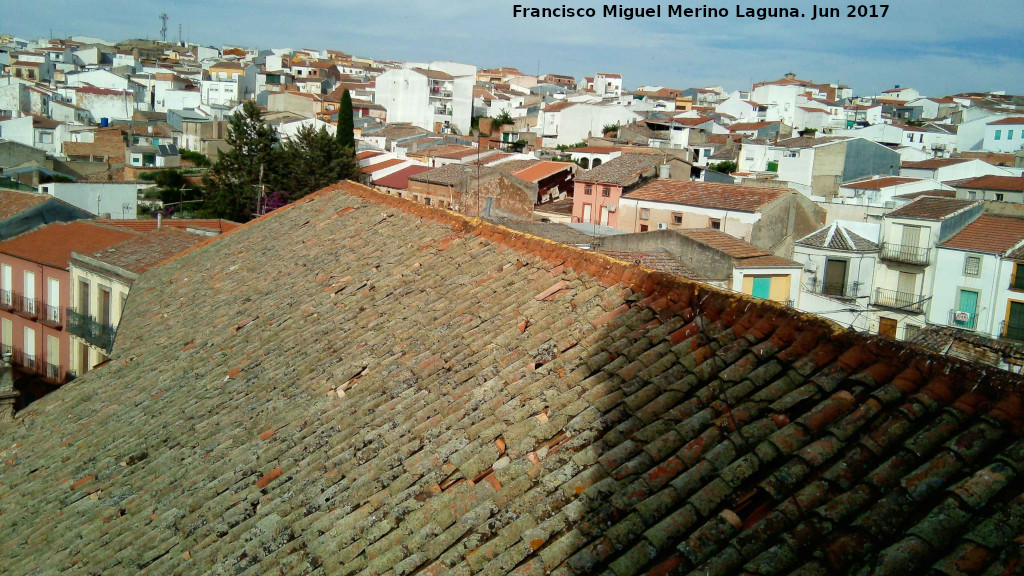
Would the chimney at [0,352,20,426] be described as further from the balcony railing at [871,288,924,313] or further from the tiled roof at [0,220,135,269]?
the balcony railing at [871,288,924,313]

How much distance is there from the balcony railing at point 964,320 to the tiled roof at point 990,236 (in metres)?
2.36

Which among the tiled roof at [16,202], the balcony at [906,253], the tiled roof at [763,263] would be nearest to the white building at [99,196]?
the tiled roof at [16,202]

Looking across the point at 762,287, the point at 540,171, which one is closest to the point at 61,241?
the point at 762,287

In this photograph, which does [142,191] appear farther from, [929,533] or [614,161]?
[929,533]

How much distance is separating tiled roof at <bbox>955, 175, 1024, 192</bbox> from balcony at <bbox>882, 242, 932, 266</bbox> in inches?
570

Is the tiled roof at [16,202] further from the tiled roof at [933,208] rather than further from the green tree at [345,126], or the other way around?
the tiled roof at [933,208]

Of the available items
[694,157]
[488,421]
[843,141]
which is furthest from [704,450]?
[694,157]

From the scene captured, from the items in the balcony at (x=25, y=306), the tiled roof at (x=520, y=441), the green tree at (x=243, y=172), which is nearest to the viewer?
the tiled roof at (x=520, y=441)

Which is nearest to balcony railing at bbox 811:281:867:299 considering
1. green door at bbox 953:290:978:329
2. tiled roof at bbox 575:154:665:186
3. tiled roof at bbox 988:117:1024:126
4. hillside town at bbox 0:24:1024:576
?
green door at bbox 953:290:978:329

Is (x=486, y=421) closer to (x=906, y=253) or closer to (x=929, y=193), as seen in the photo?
(x=906, y=253)

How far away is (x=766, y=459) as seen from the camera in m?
3.77

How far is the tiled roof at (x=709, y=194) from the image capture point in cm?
3347

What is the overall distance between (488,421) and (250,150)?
160 feet

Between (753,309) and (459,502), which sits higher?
(753,309)
